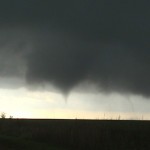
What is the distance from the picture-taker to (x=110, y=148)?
37.5 metres

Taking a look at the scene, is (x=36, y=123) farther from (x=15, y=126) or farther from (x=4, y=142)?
Result: (x=4, y=142)

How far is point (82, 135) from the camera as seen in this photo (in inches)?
1539

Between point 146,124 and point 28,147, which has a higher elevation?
point 146,124

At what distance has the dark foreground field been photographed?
37656 millimetres

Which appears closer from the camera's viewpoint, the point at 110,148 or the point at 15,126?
the point at 110,148

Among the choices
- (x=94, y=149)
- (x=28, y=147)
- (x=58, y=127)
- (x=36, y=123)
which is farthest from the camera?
(x=36, y=123)

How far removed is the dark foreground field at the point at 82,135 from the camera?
3766cm

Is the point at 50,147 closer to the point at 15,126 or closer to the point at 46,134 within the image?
the point at 46,134

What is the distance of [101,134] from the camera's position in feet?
129

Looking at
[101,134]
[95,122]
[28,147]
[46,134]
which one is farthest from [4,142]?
[95,122]

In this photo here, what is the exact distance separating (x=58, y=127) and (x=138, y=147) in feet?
20.9

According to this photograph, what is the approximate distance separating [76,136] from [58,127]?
82.8 inches

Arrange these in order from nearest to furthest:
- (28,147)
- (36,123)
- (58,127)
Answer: (28,147) → (58,127) → (36,123)

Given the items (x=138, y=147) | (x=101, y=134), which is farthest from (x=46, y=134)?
(x=138, y=147)
